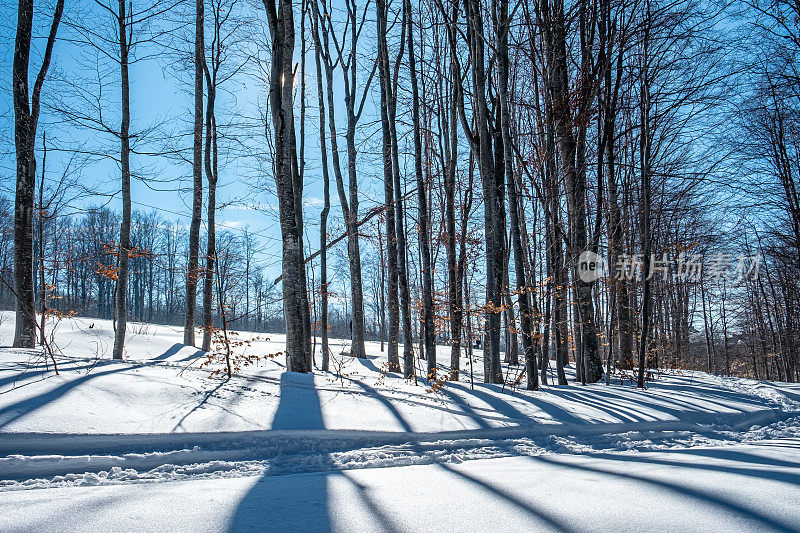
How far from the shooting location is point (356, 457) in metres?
3.35

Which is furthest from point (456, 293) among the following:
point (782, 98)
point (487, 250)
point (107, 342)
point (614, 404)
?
point (782, 98)

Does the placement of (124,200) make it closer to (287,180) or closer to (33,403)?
(287,180)

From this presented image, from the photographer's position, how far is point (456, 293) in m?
8.23

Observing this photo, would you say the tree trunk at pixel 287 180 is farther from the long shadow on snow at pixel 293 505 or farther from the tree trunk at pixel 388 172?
the long shadow on snow at pixel 293 505

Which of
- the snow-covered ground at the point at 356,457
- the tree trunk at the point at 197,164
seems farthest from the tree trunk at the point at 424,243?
the tree trunk at the point at 197,164

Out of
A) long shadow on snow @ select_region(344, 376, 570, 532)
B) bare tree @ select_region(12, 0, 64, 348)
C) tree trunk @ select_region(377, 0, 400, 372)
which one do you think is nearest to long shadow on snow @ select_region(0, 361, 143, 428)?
long shadow on snow @ select_region(344, 376, 570, 532)

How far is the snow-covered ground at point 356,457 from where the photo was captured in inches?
72.7

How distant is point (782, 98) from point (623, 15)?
19.7 feet

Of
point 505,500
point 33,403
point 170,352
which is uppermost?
point 33,403

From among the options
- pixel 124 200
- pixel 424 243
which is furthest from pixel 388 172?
pixel 124 200

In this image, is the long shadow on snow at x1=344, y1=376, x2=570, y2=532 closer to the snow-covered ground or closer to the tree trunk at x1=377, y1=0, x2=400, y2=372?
the snow-covered ground

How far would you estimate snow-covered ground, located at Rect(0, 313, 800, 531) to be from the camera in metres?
1.85

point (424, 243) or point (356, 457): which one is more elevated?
point (424, 243)

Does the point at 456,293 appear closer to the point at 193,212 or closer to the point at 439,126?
the point at 439,126
